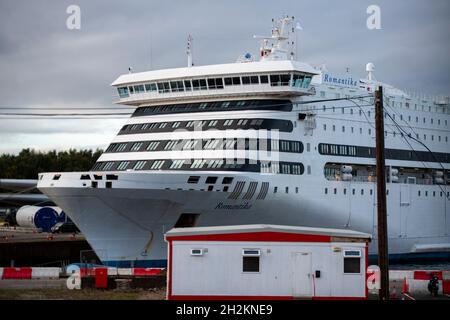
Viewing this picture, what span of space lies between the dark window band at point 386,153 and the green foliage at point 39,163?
184ft

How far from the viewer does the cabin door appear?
24250 millimetres

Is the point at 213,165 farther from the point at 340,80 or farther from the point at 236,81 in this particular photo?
the point at 340,80

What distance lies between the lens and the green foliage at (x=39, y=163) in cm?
9725

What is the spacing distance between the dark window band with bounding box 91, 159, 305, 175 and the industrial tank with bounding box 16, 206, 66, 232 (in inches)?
1040

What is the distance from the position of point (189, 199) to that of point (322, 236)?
11.7 meters

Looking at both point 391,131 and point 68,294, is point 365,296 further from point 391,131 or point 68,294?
point 391,131

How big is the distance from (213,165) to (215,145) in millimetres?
1102

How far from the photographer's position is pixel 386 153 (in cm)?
4509

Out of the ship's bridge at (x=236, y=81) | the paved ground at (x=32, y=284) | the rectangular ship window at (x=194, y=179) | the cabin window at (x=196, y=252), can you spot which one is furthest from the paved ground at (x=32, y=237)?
the cabin window at (x=196, y=252)

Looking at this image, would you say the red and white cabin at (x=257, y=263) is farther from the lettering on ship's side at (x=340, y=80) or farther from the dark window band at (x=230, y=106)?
the lettering on ship's side at (x=340, y=80)

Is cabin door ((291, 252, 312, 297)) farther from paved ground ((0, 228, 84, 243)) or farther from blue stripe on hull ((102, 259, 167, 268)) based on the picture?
paved ground ((0, 228, 84, 243))

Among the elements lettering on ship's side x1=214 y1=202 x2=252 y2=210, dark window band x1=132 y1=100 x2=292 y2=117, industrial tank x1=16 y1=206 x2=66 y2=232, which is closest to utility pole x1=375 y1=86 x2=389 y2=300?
lettering on ship's side x1=214 y1=202 x2=252 y2=210

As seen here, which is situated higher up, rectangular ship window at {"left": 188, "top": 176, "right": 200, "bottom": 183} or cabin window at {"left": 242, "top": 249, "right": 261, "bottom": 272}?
rectangular ship window at {"left": 188, "top": 176, "right": 200, "bottom": 183}
